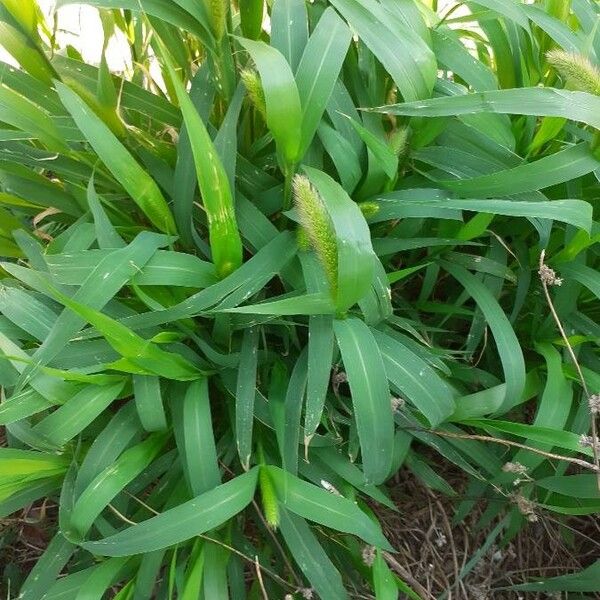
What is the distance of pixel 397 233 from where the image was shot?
82cm

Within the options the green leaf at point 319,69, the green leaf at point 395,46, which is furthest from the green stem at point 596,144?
the green leaf at point 319,69

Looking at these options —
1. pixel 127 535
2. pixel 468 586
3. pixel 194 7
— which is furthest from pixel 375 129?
pixel 468 586

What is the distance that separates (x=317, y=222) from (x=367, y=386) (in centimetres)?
19

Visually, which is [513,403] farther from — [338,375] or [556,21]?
[556,21]

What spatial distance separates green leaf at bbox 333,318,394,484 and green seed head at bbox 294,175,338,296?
94 millimetres

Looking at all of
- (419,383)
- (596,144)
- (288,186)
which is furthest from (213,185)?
(596,144)

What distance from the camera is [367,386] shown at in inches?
25.9

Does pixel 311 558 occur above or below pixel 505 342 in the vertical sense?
below

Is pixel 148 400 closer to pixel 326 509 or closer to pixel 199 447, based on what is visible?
pixel 199 447

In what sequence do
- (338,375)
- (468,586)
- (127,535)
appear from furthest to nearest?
(468,586) < (338,375) < (127,535)

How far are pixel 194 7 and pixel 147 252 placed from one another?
0.27 m

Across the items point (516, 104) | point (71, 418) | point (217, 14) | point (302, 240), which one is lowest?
point (71, 418)

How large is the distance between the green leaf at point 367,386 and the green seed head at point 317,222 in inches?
3.7

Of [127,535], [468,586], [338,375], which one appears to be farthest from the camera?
[468,586]
